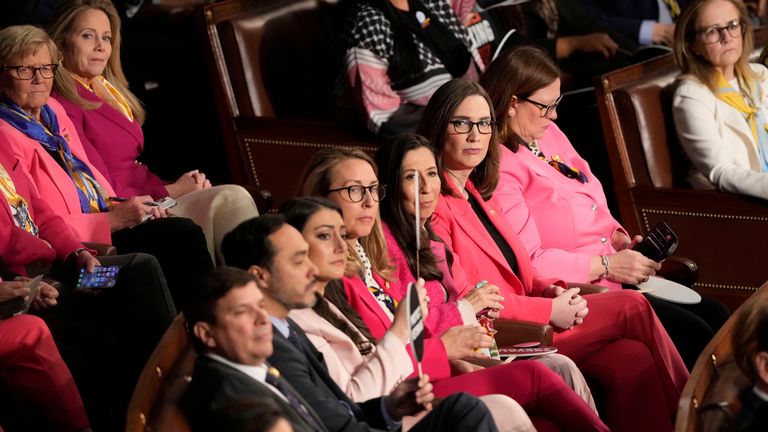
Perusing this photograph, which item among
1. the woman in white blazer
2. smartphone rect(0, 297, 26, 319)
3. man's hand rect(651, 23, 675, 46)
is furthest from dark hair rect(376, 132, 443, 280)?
man's hand rect(651, 23, 675, 46)

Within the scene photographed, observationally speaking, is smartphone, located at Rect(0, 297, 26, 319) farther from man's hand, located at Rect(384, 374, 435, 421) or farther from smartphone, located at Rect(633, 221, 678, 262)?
smartphone, located at Rect(633, 221, 678, 262)

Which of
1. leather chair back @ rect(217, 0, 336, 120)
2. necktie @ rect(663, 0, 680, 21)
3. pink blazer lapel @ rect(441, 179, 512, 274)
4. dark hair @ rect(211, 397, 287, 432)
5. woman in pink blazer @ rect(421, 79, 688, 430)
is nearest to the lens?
dark hair @ rect(211, 397, 287, 432)

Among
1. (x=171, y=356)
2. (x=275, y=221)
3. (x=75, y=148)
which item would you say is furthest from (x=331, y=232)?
(x=75, y=148)

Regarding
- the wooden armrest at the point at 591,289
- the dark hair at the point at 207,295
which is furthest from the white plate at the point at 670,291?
the dark hair at the point at 207,295

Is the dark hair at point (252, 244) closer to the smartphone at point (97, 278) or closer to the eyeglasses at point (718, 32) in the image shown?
the smartphone at point (97, 278)

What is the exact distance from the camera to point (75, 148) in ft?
12.7

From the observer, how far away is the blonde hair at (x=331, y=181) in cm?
321

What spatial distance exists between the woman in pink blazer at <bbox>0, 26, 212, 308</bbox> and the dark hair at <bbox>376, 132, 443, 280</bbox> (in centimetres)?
53

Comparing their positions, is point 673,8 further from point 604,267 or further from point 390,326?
point 390,326

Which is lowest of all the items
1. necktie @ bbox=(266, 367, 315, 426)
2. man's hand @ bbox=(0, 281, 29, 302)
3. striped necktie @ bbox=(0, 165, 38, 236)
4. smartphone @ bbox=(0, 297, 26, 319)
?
necktie @ bbox=(266, 367, 315, 426)

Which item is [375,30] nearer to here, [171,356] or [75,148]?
[75,148]

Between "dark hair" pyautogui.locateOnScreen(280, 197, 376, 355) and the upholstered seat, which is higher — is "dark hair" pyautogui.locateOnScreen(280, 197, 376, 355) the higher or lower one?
the higher one

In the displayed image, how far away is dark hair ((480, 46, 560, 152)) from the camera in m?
4.01

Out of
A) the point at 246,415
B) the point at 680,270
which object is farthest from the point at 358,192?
the point at 680,270
